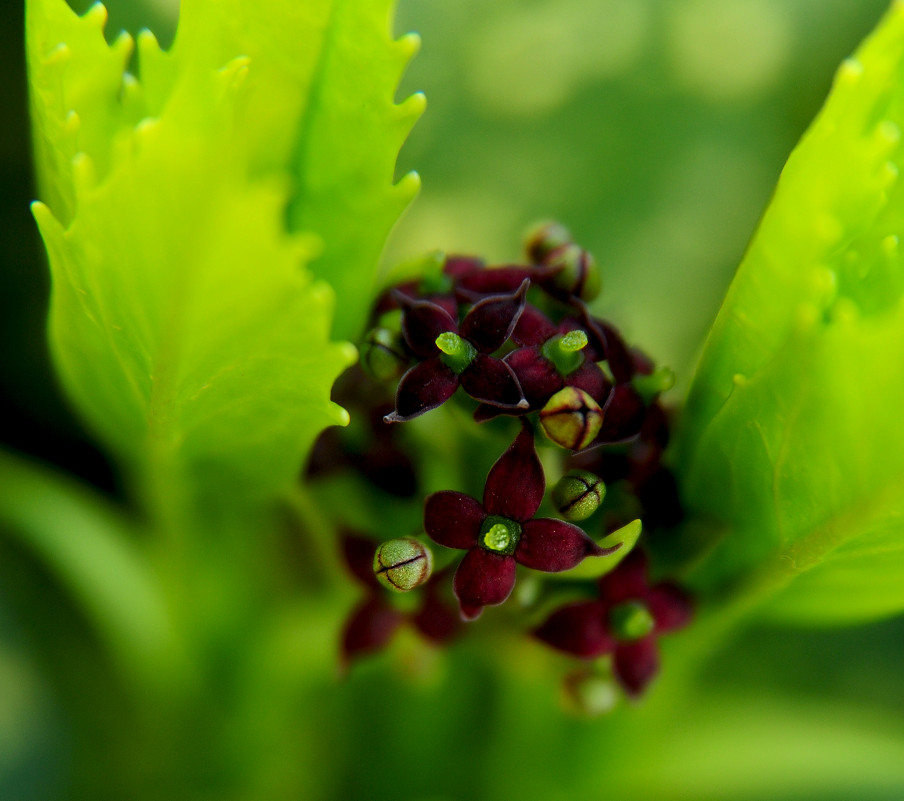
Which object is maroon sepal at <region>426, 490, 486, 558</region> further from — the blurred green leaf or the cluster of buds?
the blurred green leaf

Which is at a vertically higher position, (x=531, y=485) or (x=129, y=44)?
(x=129, y=44)

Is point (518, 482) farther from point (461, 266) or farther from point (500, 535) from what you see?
point (461, 266)

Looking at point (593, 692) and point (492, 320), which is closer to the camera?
point (492, 320)

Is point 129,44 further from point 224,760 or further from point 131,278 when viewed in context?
point 224,760

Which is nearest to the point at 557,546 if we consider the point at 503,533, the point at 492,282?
the point at 503,533

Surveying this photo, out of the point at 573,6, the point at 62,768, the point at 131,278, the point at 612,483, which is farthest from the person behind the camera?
the point at 573,6

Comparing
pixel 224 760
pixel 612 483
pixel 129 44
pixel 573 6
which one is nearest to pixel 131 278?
pixel 129 44
